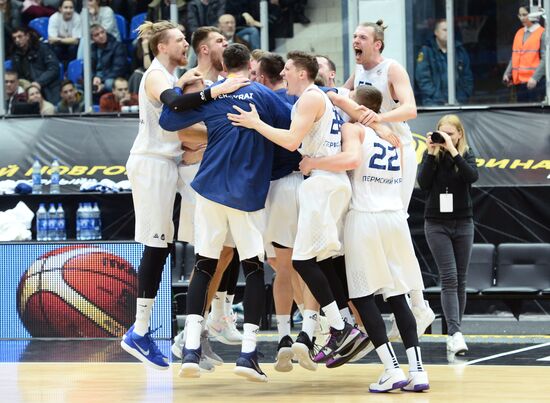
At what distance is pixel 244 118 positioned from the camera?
729 centimetres

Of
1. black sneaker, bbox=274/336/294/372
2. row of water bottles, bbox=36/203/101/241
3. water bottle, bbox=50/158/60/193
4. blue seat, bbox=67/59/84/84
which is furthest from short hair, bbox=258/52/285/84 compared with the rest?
blue seat, bbox=67/59/84/84

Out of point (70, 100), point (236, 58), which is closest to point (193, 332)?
point (236, 58)

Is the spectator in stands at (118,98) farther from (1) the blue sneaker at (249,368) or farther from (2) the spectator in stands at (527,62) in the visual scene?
(1) the blue sneaker at (249,368)

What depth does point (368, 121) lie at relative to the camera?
7516 mm

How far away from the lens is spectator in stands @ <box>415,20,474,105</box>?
1377 centimetres

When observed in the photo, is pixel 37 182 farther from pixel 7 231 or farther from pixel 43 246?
pixel 43 246

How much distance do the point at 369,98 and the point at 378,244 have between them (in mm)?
961

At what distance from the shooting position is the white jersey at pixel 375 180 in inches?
291

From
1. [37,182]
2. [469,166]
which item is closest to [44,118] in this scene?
[37,182]

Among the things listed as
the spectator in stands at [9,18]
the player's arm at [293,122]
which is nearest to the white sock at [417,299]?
the player's arm at [293,122]

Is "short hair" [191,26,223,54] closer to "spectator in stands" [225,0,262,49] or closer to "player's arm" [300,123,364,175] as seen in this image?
"player's arm" [300,123,364,175]

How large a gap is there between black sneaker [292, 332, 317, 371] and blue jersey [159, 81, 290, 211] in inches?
34.7

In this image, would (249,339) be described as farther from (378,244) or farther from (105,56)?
(105,56)

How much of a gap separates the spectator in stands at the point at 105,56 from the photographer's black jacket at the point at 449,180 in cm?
625
